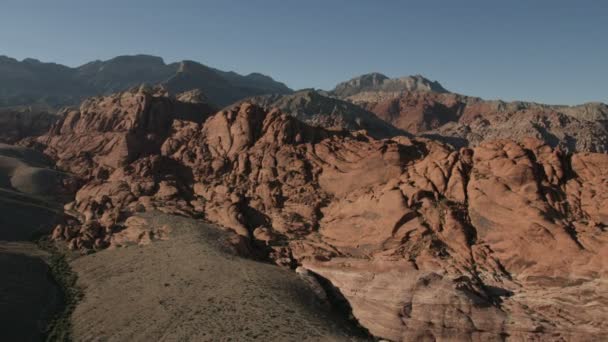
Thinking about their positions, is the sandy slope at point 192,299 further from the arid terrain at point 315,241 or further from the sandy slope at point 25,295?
the sandy slope at point 25,295

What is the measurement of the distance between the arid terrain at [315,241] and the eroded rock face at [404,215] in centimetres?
20

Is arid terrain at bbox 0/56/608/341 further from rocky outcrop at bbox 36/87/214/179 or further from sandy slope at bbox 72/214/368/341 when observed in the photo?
rocky outcrop at bbox 36/87/214/179

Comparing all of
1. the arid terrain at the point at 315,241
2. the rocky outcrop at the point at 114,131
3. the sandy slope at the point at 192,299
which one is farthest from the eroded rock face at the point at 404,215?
the rocky outcrop at the point at 114,131

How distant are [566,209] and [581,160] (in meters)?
9.93

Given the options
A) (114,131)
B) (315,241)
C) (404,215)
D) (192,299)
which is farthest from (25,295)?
(114,131)

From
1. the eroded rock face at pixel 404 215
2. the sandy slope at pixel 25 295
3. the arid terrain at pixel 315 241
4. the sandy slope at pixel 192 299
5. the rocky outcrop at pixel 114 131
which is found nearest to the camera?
the sandy slope at pixel 192 299

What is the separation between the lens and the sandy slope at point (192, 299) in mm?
Answer: 44781

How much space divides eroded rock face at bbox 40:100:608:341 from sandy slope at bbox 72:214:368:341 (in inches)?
245

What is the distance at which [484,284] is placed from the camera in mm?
53219

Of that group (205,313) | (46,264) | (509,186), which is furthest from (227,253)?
(509,186)

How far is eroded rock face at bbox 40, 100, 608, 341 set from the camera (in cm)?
4966

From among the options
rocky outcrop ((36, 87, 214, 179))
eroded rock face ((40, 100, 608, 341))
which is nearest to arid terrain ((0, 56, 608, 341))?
eroded rock face ((40, 100, 608, 341))

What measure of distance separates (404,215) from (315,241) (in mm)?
12783

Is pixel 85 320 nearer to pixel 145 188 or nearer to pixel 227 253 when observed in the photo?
pixel 227 253
